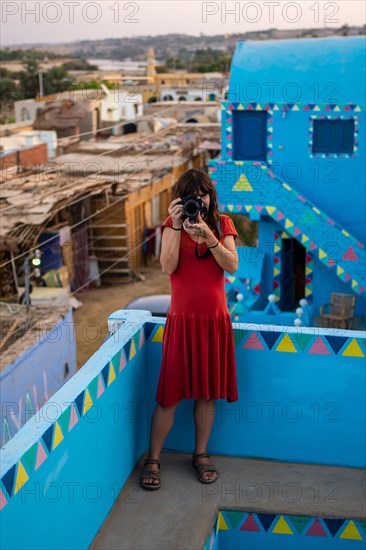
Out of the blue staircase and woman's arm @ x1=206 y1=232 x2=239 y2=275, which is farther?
the blue staircase

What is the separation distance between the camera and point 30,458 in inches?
143

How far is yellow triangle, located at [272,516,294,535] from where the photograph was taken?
482 centimetres

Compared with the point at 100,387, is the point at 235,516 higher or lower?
lower

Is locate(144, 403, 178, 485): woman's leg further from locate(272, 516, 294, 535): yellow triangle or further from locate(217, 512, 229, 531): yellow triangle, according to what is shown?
locate(272, 516, 294, 535): yellow triangle


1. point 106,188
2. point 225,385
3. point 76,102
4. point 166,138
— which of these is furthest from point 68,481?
point 76,102

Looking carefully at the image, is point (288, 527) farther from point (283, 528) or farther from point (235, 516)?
point (235, 516)

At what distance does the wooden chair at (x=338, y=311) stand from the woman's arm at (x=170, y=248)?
31.4 ft

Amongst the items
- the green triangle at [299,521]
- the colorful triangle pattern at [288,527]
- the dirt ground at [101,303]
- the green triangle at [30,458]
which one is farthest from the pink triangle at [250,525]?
the dirt ground at [101,303]

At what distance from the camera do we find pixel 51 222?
20.2 metres

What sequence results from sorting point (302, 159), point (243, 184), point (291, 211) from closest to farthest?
point (291, 211) < point (243, 184) < point (302, 159)

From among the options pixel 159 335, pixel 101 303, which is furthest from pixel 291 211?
pixel 159 335

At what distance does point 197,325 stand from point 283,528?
1362 millimetres

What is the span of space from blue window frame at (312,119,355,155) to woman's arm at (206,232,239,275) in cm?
952

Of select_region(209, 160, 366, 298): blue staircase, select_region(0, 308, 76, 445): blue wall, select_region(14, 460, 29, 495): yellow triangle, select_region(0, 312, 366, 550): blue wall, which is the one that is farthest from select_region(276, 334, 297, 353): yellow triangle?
select_region(209, 160, 366, 298): blue staircase
